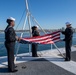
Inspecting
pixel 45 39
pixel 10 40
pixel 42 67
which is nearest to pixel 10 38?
pixel 10 40

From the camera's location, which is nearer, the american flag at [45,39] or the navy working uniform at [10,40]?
the navy working uniform at [10,40]

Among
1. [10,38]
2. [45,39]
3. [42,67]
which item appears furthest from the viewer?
[45,39]

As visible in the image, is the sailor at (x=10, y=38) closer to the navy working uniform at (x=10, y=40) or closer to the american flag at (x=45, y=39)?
the navy working uniform at (x=10, y=40)

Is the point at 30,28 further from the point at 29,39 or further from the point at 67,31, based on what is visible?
the point at 67,31

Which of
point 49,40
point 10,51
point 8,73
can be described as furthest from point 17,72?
point 49,40

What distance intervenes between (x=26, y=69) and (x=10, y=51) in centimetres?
77

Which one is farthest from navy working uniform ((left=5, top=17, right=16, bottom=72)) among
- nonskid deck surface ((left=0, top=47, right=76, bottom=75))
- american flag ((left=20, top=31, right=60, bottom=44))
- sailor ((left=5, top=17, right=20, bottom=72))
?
american flag ((left=20, top=31, right=60, bottom=44))

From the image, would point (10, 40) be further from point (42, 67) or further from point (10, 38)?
point (42, 67)

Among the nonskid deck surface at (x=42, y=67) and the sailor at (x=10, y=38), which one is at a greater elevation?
the sailor at (x=10, y=38)

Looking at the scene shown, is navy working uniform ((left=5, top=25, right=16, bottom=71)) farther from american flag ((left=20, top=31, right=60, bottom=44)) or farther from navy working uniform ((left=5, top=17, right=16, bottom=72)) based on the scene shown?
american flag ((left=20, top=31, right=60, bottom=44))

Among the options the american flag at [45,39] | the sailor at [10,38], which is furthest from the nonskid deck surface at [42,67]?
the american flag at [45,39]

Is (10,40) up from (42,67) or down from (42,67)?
up

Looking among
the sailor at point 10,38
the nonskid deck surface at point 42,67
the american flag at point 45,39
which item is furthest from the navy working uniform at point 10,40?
the american flag at point 45,39

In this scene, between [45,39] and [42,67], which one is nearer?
[42,67]
